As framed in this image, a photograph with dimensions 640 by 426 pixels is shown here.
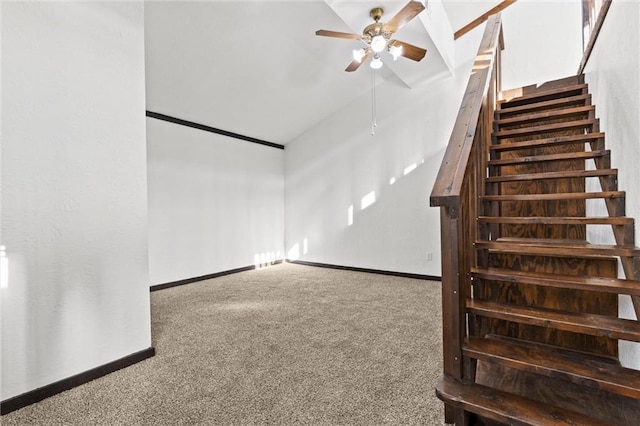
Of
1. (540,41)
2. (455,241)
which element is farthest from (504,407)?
(540,41)

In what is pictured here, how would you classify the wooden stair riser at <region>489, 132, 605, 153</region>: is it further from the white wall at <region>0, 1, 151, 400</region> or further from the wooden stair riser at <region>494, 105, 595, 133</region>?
the white wall at <region>0, 1, 151, 400</region>

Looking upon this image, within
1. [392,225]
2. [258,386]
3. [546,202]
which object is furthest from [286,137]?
[258,386]

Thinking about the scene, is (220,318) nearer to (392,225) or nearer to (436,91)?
(392,225)

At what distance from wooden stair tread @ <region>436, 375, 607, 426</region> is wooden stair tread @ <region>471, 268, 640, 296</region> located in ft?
1.91

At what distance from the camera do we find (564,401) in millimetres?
1554

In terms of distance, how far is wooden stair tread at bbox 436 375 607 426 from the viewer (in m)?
1.21

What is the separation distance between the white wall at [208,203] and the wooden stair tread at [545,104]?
406 cm

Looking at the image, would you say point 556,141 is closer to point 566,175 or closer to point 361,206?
point 566,175

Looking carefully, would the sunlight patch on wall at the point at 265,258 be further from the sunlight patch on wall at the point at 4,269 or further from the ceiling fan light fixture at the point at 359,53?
the sunlight patch on wall at the point at 4,269

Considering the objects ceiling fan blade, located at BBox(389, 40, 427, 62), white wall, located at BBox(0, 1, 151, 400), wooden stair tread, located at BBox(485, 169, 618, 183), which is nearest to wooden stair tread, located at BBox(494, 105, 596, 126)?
wooden stair tread, located at BBox(485, 169, 618, 183)

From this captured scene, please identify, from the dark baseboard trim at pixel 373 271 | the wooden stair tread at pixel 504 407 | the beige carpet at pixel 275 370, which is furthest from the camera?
the dark baseboard trim at pixel 373 271

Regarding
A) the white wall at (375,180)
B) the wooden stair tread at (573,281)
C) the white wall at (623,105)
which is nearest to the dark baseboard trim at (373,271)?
the white wall at (375,180)

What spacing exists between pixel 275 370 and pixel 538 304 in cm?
182

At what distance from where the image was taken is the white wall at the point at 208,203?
4.41 metres
